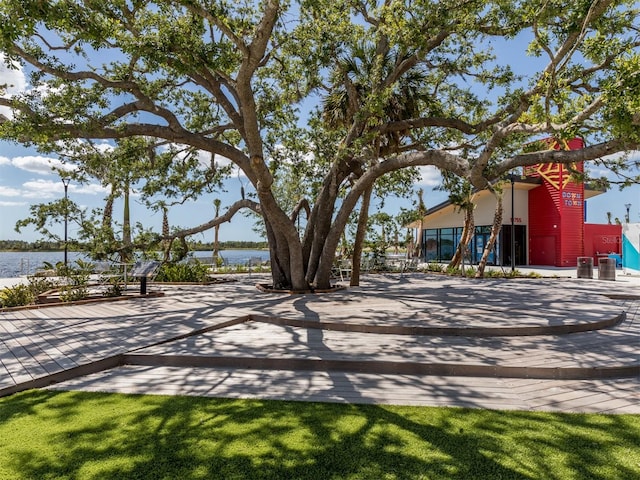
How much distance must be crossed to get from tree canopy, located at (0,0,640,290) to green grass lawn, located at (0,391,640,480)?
400 cm

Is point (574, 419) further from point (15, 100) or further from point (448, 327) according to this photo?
point (15, 100)

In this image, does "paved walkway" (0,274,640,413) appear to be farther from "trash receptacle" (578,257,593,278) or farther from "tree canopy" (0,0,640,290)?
"trash receptacle" (578,257,593,278)

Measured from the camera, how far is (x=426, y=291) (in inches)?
424

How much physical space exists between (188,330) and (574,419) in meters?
4.99

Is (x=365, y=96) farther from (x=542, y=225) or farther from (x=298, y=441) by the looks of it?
(x=542, y=225)

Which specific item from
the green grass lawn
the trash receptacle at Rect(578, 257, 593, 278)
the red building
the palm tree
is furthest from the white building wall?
the green grass lawn

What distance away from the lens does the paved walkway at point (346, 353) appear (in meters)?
3.98

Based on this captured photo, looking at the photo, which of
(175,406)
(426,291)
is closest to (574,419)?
(175,406)

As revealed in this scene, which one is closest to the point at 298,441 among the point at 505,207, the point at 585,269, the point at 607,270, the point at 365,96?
the point at 365,96

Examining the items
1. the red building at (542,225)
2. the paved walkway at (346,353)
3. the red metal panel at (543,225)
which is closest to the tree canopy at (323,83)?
the paved walkway at (346,353)

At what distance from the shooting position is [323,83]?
11.9 metres

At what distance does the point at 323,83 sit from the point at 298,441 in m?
11.0

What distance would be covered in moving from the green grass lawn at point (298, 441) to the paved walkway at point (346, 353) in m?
0.36

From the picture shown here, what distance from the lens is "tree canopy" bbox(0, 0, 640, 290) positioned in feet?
19.7
